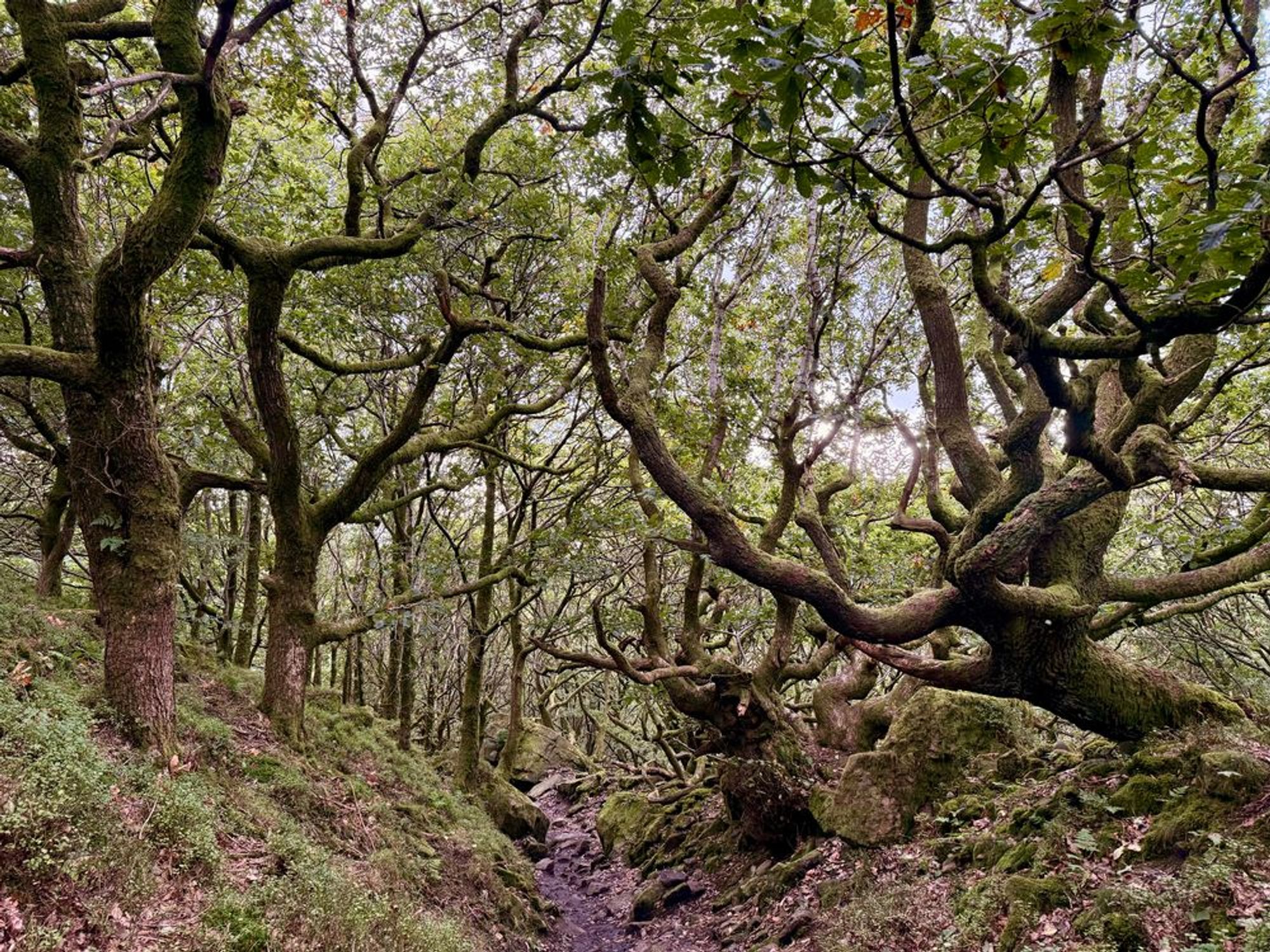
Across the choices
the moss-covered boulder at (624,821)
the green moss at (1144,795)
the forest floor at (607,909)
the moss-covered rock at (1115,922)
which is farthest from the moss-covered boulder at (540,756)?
the moss-covered rock at (1115,922)

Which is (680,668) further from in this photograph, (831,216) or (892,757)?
(831,216)

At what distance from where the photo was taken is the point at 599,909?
37.9 feet

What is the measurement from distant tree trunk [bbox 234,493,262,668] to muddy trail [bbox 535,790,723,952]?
736cm

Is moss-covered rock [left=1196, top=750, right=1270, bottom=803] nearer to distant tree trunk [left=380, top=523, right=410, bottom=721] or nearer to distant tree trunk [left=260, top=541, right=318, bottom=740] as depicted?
distant tree trunk [left=260, top=541, right=318, bottom=740]

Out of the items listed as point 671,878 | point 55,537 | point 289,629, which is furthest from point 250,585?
point 671,878

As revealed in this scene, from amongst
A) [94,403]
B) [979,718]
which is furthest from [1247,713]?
[94,403]

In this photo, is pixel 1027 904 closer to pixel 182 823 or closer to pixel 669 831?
pixel 182 823

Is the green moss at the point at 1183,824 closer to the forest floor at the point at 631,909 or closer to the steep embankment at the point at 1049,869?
the steep embankment at the point at 1049,869

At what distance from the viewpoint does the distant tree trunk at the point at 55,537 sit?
9891 millimetres

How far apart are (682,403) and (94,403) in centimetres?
710

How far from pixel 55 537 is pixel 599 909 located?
432 inches

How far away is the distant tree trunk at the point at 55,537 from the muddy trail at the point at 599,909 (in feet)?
30.4

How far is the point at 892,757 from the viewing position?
28.0 feet

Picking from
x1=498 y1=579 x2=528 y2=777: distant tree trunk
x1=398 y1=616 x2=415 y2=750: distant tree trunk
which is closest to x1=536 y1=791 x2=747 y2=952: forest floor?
x1=498 y1=579 x2=528 y2=777: distant tree trunk
